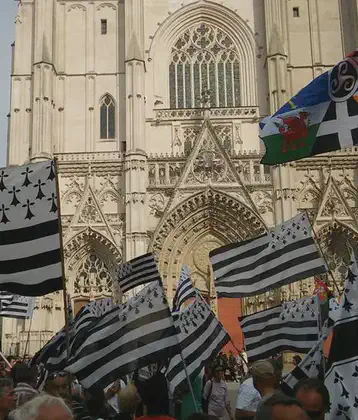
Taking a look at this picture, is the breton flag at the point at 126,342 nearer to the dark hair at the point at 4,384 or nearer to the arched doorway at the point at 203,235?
the dark hair at the point at 4,384

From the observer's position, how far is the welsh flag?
7.07 metres

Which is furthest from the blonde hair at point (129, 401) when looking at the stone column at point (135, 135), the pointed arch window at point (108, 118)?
the pointed arch window at point (108, 118)

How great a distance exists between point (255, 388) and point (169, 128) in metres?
24.6

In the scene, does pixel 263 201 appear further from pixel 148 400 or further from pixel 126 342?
pixel 148 400

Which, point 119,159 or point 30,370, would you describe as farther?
point 119,159

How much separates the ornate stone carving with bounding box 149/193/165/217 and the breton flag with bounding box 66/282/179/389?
20.9 m

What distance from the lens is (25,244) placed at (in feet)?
24.7

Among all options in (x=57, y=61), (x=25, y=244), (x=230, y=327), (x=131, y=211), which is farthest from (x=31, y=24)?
(x=25, y=244)

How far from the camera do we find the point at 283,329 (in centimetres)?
883

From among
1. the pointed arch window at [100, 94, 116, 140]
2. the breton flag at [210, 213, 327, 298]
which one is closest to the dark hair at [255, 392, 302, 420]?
the breton flag at [210, 213, 327, 298]

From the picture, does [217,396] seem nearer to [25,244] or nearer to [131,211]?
[25,244]

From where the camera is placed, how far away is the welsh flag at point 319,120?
278 inches

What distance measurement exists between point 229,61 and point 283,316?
24.0 meters

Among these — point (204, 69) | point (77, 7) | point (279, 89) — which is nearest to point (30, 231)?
point (279, 89)
